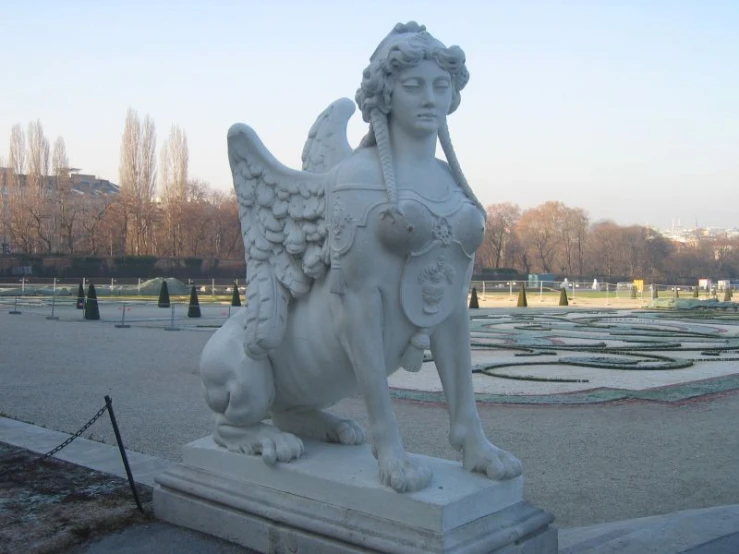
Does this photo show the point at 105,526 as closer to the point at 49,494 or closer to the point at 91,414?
the point at 49,494

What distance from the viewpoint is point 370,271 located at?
137 inches

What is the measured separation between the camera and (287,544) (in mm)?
3553

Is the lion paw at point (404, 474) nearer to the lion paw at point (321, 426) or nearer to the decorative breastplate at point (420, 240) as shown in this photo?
the decorative breastplate at point (420, 240)

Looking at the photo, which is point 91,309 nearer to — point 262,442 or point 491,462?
point 262,442

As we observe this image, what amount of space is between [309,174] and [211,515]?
5.84 ft

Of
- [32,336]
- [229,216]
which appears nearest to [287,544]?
[32,336]

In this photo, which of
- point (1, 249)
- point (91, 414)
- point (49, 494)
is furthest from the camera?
point (1, 249)

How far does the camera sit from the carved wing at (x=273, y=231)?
3734mm

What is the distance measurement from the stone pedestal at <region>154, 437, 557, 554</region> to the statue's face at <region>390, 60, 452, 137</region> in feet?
5.24

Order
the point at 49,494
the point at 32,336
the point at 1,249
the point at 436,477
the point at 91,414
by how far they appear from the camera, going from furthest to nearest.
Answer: the point at 1,249 → the point at 32,336 → the point at 91,414 → the point at 49,494 → the point at 436,477

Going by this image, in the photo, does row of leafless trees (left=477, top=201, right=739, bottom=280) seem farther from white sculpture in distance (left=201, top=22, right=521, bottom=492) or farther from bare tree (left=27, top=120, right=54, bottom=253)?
white sculpture in distance (left=201, top=22, right=521, bottom=492)

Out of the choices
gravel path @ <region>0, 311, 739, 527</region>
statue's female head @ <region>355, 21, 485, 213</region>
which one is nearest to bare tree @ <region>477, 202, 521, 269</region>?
gravel path @ <region>0, 311, 739, 527</region>

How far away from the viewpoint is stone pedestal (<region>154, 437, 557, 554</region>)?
3.21 metres

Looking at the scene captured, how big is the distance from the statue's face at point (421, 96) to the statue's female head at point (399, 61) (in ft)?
0.09
